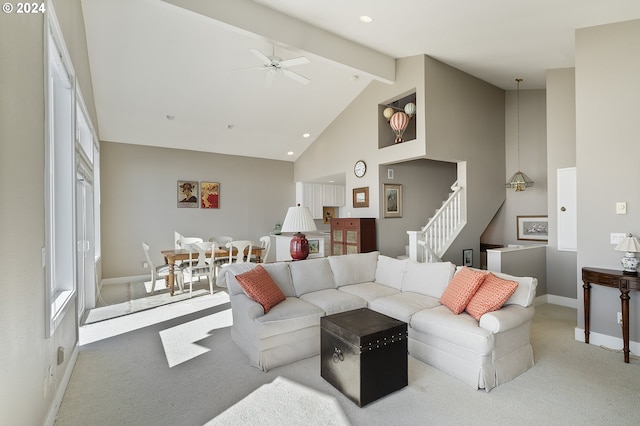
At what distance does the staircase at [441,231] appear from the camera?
207 inches

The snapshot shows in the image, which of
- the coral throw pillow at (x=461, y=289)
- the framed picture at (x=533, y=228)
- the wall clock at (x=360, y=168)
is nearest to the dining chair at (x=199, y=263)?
the wall clock at (x=360, y=168)

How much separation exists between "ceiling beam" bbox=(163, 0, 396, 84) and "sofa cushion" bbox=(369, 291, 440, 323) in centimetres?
335

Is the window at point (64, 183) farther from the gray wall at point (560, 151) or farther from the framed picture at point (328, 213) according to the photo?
the framed picture at point (328, 213)

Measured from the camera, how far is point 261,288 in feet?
10.5

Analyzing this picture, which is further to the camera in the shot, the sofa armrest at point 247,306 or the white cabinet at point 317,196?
the white cabinet at point 317,196

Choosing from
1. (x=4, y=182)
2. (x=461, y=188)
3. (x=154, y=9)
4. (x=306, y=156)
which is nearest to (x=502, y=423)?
(x=4, y=182)

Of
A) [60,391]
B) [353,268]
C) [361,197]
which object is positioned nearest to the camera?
[60,391]

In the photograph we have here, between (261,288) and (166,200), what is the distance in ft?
16.0

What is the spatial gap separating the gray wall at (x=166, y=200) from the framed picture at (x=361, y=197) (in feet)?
8.85

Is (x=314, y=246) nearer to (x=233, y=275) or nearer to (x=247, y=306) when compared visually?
(x=233, y=275)

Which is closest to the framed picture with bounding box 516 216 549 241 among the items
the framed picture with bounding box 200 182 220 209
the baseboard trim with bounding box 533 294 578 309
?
the baseboard trim with bounding box 533 294 578 309

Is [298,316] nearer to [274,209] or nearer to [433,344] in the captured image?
[433,344]

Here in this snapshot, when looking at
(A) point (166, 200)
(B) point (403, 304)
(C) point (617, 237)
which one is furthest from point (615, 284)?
(A) point (166, 200)

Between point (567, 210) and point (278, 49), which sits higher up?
point (278, 49)
